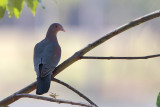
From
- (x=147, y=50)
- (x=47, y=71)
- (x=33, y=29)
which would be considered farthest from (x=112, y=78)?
(x=47, y=71)

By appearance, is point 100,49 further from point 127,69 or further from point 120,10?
point 120,10

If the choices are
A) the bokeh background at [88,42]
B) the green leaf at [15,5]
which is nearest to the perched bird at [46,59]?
the green leaf at [15,5]

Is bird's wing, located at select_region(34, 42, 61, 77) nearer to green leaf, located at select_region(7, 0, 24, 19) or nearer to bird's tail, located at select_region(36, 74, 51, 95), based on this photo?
bird's tail, located at select_region(36, 74, 51, 95)

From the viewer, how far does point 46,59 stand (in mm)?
2811

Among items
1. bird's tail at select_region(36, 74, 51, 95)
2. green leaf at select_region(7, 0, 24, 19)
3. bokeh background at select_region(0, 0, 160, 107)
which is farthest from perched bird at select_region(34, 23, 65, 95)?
bokeh background at select_region(0, 0, 160, 107)

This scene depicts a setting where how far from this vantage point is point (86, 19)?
38.3 ft

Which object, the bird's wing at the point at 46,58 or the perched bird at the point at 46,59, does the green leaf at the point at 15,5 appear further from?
the bird's wing at the point at 46,58

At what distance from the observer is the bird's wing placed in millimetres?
2609

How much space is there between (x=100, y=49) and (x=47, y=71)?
739 cm

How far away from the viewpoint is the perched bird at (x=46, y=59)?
96.8 inches

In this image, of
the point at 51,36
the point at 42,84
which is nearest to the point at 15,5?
the point at 42,84

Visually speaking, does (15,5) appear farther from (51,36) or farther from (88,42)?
(88,42)

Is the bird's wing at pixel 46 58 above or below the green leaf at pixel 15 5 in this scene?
below

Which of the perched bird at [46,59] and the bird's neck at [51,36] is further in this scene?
the bird's neck at [51,36]
